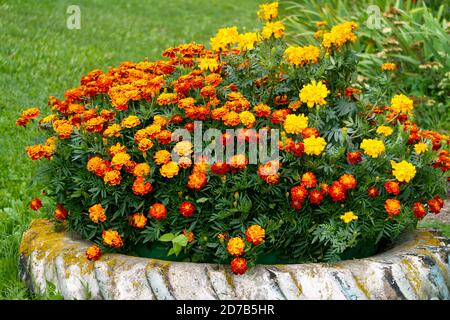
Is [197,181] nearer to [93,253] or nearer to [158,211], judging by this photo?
[158,211]

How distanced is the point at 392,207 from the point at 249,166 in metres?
0.64

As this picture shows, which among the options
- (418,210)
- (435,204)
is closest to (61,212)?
(418,210)

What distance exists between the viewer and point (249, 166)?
131 inches

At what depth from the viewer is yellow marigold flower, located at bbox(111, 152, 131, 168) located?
10.8 ft

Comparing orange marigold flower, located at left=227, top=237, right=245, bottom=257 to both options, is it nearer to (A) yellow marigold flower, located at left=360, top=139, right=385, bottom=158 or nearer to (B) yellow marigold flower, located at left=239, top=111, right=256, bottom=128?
(B) yellow marigold flower, located at left=239, top=111, right=256, bottom=128

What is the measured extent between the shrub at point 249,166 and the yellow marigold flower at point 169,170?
17 millimetres

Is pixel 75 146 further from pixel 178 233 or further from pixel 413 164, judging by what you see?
pixel 413 164

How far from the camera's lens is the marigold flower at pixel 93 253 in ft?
10.7

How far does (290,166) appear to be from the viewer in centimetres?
338

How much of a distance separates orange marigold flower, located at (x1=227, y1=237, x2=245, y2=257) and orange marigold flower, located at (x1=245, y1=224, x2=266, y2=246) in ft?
0.12

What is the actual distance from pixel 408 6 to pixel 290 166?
18.7 ft

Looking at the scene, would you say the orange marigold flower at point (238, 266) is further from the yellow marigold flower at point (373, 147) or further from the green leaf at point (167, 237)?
the yellow marigold flower at point (373, 147)

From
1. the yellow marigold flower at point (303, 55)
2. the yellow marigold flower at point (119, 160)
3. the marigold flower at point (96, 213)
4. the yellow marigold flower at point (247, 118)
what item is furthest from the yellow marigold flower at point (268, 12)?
the marigold flower at point (96, 213)
